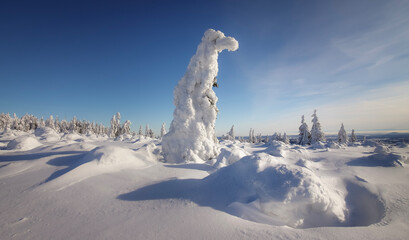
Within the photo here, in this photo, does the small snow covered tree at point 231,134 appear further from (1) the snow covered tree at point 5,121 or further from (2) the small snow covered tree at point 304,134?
(1) the snow covered tree at point 5,121

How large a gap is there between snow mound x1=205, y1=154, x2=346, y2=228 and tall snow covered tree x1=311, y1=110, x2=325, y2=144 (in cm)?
3613

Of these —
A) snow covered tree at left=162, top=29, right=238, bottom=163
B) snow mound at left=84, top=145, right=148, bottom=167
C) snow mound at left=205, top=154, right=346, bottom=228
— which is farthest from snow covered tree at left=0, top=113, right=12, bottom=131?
snow mound at left=205, top=154, right=346, bottom=228

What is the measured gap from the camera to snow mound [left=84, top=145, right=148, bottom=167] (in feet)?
17.4

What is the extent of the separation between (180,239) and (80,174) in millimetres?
3997

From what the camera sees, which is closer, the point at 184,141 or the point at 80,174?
the point at 80,174

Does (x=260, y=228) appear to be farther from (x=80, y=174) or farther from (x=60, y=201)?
(x=80, y=174)

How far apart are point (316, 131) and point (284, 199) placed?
38.0m

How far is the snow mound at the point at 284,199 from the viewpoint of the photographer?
296cm

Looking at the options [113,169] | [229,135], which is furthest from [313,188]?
[229,135]

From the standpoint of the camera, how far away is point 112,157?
5492mm

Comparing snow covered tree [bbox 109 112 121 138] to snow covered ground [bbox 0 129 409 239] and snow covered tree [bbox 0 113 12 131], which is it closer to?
snow covered tree [bbox 0 113 12 131]

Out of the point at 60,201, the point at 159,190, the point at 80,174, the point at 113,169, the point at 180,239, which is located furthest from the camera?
the point at 113,169

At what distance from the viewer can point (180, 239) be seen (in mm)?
2248

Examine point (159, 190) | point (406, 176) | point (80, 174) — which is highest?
point (80, 174)
